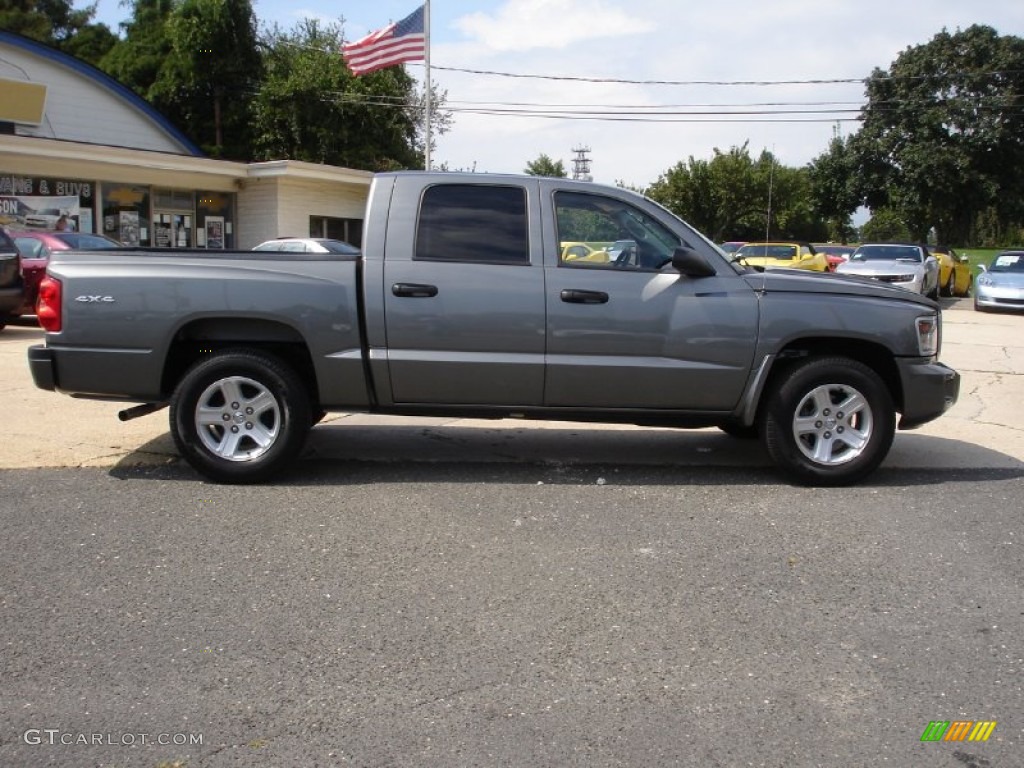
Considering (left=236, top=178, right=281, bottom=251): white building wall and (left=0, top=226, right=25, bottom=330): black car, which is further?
(left=236, top=178, right=281, bottom=251): white building wall

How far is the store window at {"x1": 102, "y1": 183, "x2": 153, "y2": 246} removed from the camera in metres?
26.4

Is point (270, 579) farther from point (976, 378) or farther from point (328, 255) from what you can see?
point (976, 378)

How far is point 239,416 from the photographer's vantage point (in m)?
5.93

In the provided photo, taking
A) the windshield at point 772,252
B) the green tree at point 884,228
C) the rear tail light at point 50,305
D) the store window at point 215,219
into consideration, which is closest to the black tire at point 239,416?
the rear tail light at point 50,305

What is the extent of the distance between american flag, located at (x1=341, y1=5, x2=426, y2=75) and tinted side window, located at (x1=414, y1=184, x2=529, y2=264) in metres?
18.4

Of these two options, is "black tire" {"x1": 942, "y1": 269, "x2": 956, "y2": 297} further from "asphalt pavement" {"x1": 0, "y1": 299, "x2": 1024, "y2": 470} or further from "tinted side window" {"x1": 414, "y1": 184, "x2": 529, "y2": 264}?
"tinted side window" {"x1": 414, "y1": 184, "x2": 529, "y2": 264}

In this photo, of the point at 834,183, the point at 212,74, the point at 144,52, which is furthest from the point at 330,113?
the point at 834,183

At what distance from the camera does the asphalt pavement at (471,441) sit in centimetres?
675

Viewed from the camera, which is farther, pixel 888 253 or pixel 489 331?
pixel 888 253

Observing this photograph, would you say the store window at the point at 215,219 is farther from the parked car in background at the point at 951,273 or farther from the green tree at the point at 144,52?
the parked car in background at the point at 951,273

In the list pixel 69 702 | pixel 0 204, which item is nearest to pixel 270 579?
pixel 69 702

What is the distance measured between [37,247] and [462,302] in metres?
12.4

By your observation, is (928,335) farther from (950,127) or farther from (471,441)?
(950,127)

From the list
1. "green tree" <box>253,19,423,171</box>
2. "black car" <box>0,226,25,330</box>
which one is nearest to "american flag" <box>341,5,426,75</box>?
"black car" <box>0,226,25,330</box>
